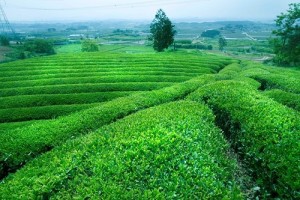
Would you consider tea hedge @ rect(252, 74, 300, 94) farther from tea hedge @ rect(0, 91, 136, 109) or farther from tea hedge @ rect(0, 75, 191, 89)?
tea hedge @ rect(0, 91, 136, 109)

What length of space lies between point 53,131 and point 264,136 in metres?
11.1

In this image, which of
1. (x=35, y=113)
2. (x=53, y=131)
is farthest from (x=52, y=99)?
(x=53, y=131)

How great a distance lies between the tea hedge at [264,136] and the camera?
9289 millimetres

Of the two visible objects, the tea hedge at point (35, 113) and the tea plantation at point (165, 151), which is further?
the tea hedge at point (35, 113)

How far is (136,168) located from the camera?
28.7 feet

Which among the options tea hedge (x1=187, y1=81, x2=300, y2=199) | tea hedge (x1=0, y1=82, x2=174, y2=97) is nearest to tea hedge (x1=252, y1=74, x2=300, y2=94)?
tea hedge (x1=187, y1=81, x2=300, y2=199)

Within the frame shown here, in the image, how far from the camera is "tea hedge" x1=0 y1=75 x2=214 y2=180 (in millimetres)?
11945

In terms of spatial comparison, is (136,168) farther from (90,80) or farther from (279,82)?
(90,80)

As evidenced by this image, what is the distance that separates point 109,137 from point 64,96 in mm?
17304

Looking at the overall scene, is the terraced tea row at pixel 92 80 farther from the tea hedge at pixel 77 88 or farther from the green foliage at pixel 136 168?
the green foliage at pixel 136 168

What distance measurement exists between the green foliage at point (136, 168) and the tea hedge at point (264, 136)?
151 cm

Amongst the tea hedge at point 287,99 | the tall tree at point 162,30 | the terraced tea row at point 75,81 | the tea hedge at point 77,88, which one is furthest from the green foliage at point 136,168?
the tall tree at point 162,30

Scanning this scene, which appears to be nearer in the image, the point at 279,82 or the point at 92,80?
the point at 279,82

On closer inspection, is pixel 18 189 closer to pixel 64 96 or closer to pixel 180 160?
pixel 180 160
